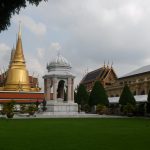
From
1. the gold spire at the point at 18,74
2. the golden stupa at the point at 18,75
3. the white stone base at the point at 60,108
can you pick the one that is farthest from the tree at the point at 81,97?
the white stone base at the point at 60,108

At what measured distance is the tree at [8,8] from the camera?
9.32 meters

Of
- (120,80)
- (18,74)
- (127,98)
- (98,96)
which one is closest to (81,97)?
(98,96)

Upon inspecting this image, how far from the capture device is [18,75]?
80250mm

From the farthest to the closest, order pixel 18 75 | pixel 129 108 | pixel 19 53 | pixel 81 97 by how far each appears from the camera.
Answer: pixel 19 53 → pixel 18 75 → pixel 81 97 → pixel 129 108

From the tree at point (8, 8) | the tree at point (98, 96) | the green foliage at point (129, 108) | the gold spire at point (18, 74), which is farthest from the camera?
the gold spire at point (18, 74)

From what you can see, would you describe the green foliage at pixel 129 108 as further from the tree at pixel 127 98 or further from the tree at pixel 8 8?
the tree at pixel 8 8

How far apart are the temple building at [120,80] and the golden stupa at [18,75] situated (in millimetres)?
17380

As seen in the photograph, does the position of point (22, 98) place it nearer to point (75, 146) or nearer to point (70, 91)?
point (70, 91)

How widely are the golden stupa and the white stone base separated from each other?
86.5ft

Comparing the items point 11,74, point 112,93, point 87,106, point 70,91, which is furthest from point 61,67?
point 112,93

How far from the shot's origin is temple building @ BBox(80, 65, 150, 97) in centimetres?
7281

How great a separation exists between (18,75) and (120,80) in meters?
21.7

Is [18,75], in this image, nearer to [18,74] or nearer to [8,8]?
[18,74]

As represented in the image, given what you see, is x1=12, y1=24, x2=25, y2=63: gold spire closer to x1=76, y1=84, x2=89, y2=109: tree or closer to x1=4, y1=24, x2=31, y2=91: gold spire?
x1=4, y1=24, x2=31, y2=91: gold spire
